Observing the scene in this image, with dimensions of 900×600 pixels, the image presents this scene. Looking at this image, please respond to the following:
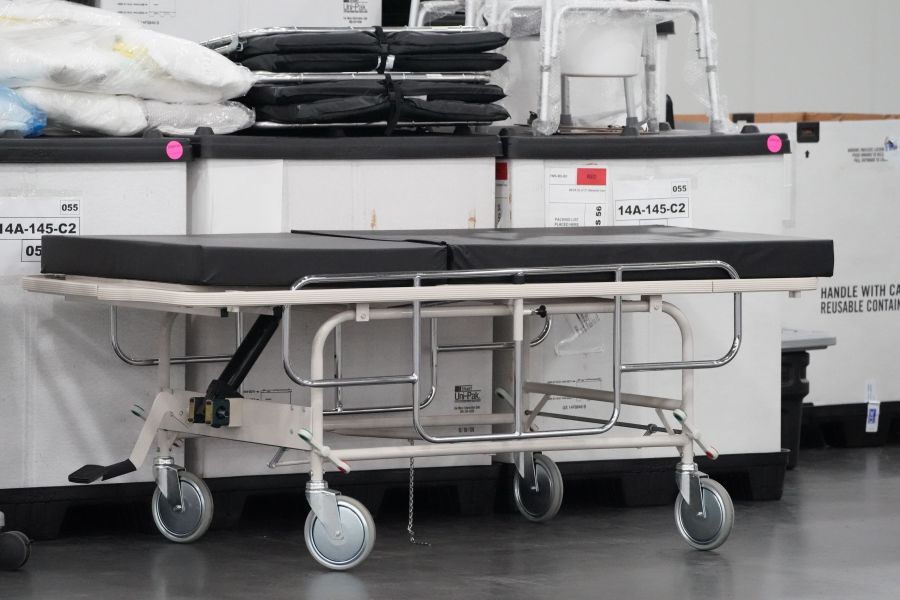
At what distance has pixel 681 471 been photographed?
4.09 m

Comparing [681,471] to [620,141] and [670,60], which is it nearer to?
[620,141]

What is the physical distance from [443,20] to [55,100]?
1.65 m

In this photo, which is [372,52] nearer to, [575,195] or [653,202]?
[575,195]

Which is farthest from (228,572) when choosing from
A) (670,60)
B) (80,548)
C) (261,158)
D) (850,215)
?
(670,60)

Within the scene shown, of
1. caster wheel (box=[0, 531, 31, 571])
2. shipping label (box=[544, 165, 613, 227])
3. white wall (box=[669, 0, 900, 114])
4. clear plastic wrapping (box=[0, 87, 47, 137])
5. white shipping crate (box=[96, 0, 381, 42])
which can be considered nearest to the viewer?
caster wheel (box=[0, 531, 31, 571])

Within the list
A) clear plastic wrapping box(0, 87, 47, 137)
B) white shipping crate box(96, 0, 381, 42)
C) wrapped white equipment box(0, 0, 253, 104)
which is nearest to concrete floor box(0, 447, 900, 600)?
clear plastic wrapping box(0, 87, 47, 137)

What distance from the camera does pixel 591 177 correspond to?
462 cm

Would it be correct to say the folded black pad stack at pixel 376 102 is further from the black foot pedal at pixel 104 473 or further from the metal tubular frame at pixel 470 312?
the black foot pedal at pixel 104 473

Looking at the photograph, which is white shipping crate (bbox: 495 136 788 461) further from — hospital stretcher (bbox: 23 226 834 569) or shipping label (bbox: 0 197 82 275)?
shipping label (bbox: 0 197 82 275)

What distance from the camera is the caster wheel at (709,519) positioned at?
159 inches

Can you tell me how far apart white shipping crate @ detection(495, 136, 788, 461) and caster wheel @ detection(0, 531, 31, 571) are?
1.45 m

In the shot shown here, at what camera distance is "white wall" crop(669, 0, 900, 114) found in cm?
774

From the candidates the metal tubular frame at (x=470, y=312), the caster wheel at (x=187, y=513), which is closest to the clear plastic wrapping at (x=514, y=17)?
the metal tubular frame at (x=470, y=312)

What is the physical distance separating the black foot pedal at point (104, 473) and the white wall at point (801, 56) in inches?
166
